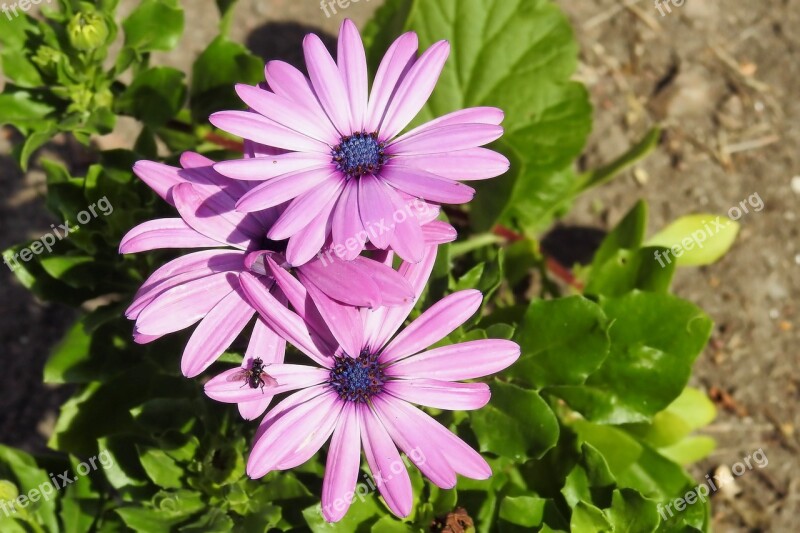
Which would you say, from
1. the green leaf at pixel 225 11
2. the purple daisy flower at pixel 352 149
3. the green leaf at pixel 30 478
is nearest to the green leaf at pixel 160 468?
the green leaf at pixel 30 478

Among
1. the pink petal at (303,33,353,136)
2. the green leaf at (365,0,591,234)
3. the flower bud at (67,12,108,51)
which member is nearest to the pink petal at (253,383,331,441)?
the pink petal at (303,33,353,136)

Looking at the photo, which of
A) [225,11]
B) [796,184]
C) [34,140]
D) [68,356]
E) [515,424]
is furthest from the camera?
[796,184]

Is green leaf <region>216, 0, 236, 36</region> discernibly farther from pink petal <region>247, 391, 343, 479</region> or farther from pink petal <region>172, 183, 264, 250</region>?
pink petal <region>247, 391, 343, 479</region>

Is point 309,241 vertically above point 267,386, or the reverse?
point 309,241

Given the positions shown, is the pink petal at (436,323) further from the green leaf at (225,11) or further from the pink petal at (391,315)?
the green leaf at (225,11)

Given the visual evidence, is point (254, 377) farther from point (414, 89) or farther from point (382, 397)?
point (414, 89)

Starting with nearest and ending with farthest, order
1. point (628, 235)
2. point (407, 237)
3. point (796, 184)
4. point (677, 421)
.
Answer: point (407, 237), point (677, 421), point (628, 235), point (796, 184)

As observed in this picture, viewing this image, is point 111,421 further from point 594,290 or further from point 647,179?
point 647,179

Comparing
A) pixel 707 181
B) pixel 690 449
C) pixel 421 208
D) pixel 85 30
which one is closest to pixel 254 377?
pixel 421 208
